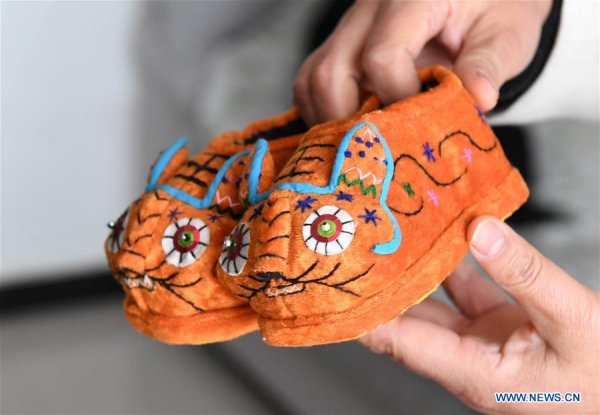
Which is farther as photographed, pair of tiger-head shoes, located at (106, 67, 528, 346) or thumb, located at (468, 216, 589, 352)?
thumb, located at (468, 216, 589, 352)

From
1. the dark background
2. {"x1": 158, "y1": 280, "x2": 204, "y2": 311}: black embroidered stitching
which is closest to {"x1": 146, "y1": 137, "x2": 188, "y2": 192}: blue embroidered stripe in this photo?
{"x1": 158, "y1": 280, "x2": 204, "y2": 311}: black embroidered stitching

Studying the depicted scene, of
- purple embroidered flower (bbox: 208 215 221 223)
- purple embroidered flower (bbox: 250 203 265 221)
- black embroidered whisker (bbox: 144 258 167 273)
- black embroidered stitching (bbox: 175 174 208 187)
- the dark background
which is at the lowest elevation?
the dark background

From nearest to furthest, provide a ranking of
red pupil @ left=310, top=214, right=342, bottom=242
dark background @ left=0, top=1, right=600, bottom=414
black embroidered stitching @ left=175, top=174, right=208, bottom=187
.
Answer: red pupil @ left=310, top=214, right=342, bottom=242 < black embroidered stitching @ left=175, top=174, right=208, bottom=187 < dark background @ left=0, top=1, right=600, bottom=414

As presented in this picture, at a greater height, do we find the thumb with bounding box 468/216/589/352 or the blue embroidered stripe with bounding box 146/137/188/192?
the blue embroidered stripe with bounding box 146/137/188/192

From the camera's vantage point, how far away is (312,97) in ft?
2.39

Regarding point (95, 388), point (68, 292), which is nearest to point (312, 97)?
point (95, 388)

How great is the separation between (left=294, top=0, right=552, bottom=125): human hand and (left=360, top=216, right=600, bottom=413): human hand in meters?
0.15

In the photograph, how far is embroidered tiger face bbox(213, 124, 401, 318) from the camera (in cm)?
44

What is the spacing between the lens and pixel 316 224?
44 centimetres

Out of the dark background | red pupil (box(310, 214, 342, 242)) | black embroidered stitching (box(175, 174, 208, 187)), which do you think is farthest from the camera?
the dark background

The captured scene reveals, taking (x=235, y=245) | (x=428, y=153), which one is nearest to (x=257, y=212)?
(x=235, y=245)

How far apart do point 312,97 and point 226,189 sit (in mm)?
234

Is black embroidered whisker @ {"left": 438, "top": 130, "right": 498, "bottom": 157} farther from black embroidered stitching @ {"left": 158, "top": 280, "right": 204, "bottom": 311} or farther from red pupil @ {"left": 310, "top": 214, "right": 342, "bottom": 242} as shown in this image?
black embroidered stitching @ {"left": 158, "top": 280, "right": 204, "bottom": 311}

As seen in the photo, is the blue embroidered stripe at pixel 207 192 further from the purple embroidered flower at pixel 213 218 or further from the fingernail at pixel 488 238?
the fingernail at pixel 488 238
